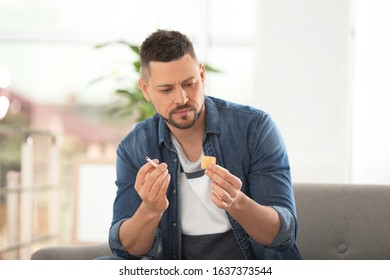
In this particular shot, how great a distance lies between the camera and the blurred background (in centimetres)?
390

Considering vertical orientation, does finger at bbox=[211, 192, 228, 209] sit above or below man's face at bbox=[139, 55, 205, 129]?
below

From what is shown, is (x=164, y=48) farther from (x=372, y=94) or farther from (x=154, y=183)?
(x=372, y=94)

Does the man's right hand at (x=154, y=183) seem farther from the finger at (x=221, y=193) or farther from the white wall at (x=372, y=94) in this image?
the white wall at (x=372, y=94)

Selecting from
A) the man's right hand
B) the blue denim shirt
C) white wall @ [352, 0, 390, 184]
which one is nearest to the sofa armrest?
the blue denim shirt

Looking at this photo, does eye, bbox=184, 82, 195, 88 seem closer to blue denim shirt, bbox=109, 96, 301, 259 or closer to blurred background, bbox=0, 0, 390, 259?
blue denim shirt, bbox=109, 96, 301, 259

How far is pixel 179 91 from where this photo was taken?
68.4 inches

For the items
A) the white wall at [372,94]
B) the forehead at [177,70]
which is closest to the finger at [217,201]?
the forehead at [177,70]

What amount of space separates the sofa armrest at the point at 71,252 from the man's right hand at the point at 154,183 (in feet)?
1.22

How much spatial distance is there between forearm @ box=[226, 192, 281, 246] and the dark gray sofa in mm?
323

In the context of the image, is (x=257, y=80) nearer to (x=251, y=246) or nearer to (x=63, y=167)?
(x=63, y=167)

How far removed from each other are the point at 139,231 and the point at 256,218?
0.99 feet

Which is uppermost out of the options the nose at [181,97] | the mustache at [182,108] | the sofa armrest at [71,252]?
the nose at [181,97]

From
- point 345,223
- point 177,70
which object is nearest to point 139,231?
point 177,70

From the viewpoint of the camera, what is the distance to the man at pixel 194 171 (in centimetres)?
172
